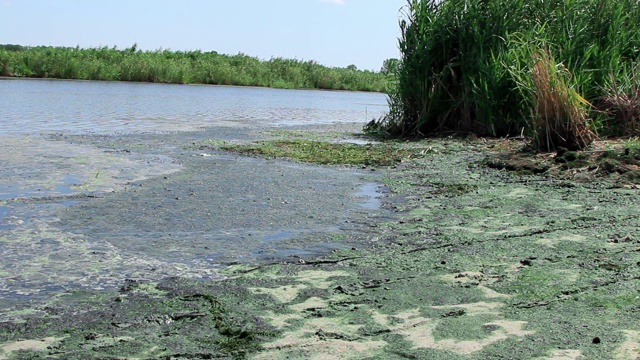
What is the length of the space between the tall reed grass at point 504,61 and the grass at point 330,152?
131cm

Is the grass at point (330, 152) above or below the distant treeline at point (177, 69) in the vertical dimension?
below

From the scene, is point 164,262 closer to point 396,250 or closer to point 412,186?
point 396,250

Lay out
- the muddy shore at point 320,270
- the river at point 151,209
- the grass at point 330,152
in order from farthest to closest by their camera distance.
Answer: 1. the grass at point 330,152
2. the river at point 151,209
3. the muddy shore at point 320,270

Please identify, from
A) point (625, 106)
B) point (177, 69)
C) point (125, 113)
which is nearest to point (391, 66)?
point (625, 106)

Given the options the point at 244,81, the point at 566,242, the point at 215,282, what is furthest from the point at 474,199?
the point at 244,81

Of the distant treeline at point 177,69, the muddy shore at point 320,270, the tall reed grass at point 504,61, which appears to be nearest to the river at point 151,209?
the muddy shore at point 320,270

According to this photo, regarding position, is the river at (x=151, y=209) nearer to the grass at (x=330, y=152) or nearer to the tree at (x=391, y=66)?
the grass at (x=330, y=152)

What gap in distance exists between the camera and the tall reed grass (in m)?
10.2

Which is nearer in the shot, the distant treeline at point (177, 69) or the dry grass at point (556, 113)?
the dry grass at point (556, 113)

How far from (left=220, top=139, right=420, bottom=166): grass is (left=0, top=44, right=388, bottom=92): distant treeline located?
24.5 m

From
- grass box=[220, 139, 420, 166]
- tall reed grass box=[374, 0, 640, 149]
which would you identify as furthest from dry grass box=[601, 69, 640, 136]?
grass box=[220, 139, 420, 166]

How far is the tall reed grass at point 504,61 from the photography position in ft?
33.4

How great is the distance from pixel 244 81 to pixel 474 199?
31.2 m

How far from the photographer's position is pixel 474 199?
644 centimetres
